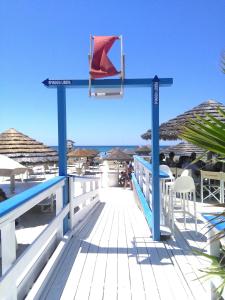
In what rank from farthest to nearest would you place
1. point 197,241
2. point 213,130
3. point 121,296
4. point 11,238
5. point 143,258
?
point 197,241
point 143,258
point 121,296
point 11,238
point 213,130

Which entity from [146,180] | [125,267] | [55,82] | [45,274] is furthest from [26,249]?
[146,180]

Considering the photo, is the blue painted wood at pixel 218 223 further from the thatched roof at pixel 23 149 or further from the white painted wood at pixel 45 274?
the thatched roof at pixel 23 149

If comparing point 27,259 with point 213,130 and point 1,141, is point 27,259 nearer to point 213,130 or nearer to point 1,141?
point 213,130

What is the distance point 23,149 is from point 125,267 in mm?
7151

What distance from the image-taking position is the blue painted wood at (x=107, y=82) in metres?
4.51

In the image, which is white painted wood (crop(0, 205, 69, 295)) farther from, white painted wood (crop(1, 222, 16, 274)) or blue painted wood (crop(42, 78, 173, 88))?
blue painted wood (crop(42, 78, 173, 88))

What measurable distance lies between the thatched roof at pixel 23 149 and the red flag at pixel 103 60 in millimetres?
5698

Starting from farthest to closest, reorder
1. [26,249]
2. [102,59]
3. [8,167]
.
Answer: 1. [8,167]
2. [102,59]
3. [26,249]

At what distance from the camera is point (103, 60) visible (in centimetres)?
447

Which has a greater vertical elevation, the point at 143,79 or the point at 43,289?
the point at 143,79

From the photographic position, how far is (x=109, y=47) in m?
4.53

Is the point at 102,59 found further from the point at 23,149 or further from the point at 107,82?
the point at 23,149

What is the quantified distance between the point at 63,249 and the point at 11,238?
6.73ft

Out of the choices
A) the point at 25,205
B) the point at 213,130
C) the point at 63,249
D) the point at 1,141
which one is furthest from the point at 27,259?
the point at 1,141
